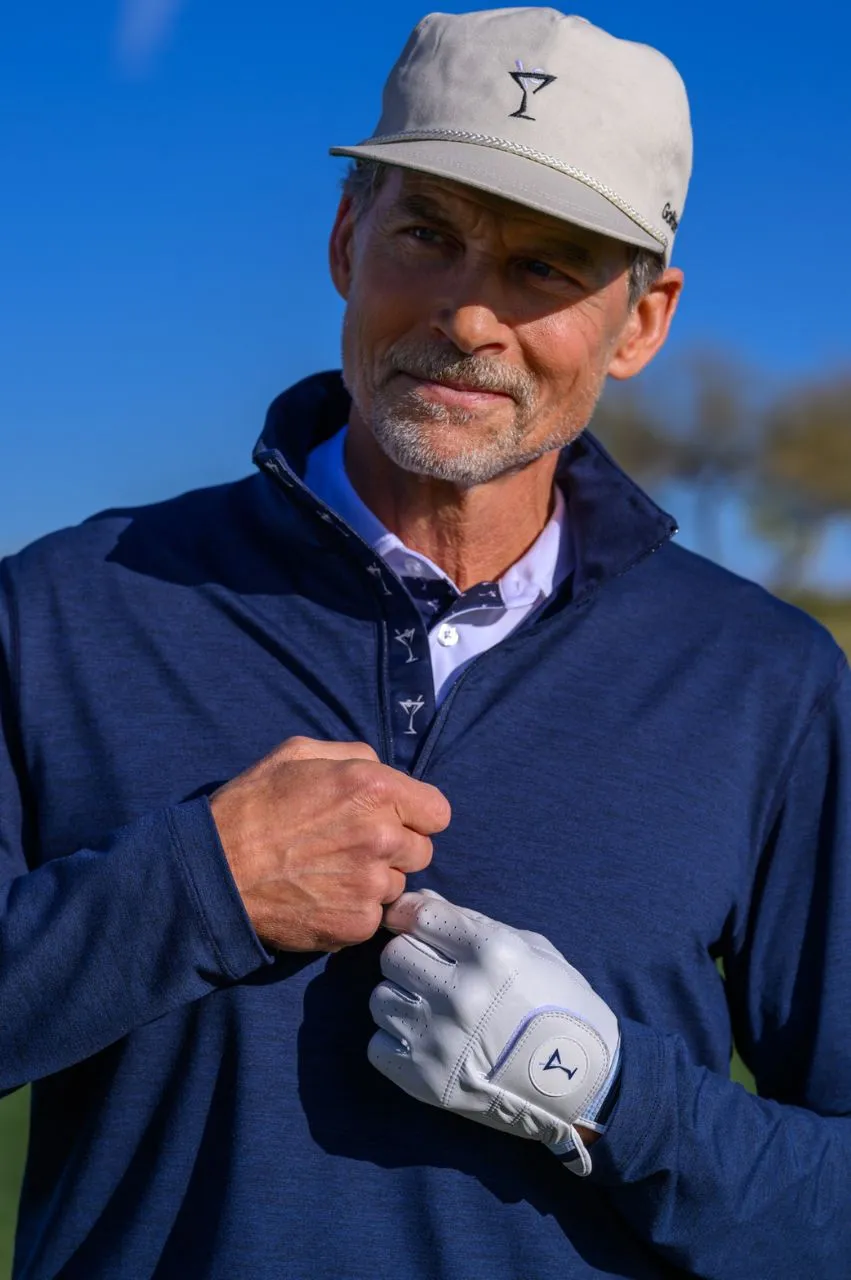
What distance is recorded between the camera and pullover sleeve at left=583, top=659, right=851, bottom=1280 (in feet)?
6.84

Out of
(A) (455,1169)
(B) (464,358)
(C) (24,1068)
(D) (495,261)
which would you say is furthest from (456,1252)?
(D) (495,261)

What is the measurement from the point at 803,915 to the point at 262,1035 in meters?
0.88

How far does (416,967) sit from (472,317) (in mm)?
989

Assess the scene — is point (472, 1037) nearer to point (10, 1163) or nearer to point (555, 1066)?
point (555, 1066)

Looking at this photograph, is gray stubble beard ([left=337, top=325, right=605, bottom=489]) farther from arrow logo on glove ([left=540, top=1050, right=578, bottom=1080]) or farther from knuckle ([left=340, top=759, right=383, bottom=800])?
arrow logo on glove ([left=540, top=1050, right=578, bottom=1080])

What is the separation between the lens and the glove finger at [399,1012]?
1989mm

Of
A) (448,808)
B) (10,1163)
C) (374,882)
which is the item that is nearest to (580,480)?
(448,808)

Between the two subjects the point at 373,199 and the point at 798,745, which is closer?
the point at 798,745

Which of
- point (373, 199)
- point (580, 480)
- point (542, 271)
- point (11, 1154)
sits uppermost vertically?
point (373, 199)

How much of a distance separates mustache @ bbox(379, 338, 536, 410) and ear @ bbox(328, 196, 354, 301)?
0.33 m

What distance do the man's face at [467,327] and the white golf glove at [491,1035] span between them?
79cm

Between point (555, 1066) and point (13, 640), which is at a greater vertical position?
point (13, 640)

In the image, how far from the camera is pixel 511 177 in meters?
2.31

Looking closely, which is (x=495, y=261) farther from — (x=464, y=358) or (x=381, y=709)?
(x=381, y=709)
